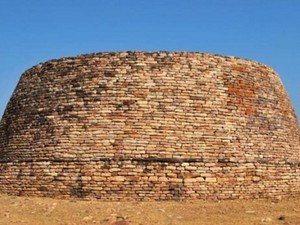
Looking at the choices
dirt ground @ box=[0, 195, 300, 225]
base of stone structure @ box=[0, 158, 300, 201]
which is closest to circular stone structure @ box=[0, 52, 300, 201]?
base of stone structure @ box=[0, 158, 300, 201]

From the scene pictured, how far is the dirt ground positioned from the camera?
12797mm

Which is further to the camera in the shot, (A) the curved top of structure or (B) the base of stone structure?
(A) the curved top of structure

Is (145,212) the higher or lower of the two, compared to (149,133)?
lower

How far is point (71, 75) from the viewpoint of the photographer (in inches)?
696

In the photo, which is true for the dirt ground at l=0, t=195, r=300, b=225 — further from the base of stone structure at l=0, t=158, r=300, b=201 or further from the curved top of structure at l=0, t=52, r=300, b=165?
the curved top of structure at l=0, t=52, r=300, b=165

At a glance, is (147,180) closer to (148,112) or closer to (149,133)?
(149,133)

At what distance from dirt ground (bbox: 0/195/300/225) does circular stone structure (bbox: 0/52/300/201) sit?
64 cm

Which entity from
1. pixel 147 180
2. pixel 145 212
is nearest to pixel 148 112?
pixel 147 180

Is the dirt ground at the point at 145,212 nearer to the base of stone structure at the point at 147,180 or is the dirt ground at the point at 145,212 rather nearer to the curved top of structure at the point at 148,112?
the base of stone structure at the point at 147,180

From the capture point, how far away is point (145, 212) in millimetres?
13695

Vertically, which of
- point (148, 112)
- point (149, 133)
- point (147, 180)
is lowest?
point (147, 180)

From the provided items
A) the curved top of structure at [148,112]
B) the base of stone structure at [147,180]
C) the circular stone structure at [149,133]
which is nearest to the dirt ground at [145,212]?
the base of stone structure at [147,180]

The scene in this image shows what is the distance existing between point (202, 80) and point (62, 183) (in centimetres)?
566

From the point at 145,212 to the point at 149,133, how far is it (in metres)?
3.16
